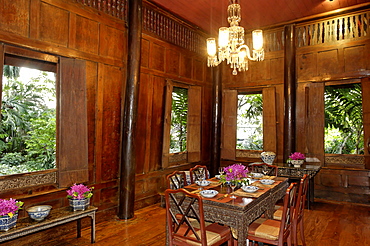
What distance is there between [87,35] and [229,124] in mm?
3760

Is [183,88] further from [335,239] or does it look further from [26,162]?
[335,239]

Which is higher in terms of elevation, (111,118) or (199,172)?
(111,118)

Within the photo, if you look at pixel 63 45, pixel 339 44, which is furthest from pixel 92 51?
pixel 339 44

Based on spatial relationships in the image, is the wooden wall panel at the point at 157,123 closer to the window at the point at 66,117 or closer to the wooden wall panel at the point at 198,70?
the wooden wall panel at the point at 198,70

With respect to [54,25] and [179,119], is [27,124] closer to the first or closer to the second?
[54,25]

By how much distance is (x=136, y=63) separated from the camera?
14.1 ft

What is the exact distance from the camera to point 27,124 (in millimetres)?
3547

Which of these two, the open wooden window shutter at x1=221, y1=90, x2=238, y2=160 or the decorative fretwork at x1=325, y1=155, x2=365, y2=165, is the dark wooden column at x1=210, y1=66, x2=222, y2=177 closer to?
the open wooden window shutter at x1=221, y1=90, x2=238, y2=160

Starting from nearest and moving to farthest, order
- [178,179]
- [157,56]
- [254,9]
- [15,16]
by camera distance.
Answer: [15,16], [178,179], [157,56], [254,9]

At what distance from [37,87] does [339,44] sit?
18.3 feet

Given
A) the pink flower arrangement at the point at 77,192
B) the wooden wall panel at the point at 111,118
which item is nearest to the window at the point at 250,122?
the wooden wall panel at the point at 111,118

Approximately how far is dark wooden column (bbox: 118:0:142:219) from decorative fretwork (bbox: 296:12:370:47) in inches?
143

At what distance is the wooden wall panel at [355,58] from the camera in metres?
5.08

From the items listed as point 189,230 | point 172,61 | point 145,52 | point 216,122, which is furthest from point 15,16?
point 216,122
